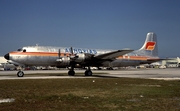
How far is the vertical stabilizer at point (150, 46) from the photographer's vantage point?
4390 centimetres

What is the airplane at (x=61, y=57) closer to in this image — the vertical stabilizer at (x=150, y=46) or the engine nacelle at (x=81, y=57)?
the engine nacelle at (x=81, y=57)

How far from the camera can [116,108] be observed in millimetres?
9352

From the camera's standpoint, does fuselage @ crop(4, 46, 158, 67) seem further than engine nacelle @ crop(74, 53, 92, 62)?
No

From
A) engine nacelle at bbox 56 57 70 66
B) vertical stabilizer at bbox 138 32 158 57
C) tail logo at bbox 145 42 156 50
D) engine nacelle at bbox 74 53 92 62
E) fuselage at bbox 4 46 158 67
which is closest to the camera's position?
fuselage at bbox 4 46 158 67

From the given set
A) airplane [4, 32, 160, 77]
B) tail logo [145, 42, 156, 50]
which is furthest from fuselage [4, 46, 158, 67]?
tail logo [145, 42, 156, 50]

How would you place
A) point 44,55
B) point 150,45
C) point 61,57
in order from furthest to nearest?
point 150,45 → point 61,57 → point 44,55

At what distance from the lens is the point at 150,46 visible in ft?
147

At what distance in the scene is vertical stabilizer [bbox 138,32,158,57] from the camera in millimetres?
43897

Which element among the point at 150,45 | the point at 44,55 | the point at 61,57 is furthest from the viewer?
the point at 150,45

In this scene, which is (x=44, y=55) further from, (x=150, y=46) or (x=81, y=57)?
(x=150, y=46)

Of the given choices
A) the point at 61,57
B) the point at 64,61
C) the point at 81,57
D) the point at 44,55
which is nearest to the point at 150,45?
the point at 81,57

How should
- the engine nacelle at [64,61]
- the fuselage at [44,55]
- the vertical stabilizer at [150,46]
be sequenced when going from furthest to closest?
the vertical stabilizer at [150,46]
the engine nacelle at [64,61]
the fuselage at [44,55]

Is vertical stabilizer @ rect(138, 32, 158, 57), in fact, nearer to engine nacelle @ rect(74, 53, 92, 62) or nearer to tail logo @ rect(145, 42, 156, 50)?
tail logo @ rect(145, 42, 156, 50)

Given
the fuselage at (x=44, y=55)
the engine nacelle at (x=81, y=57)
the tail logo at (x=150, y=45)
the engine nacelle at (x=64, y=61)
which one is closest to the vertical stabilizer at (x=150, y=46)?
the tail logo at (x=150, y=45)
